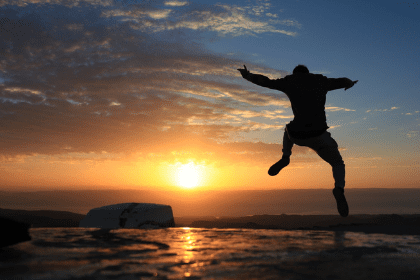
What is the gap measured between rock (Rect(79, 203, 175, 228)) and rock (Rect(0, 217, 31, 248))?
3.98 m

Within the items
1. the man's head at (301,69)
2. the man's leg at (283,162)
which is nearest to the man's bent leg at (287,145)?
the man's leg at (283,162)

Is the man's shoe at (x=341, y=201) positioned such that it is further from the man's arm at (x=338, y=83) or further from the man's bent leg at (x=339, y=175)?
the man's arm at (x=338, y=83)

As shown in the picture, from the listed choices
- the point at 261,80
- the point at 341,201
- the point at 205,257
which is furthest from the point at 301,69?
the point at 205,257

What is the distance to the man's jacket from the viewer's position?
474 cm

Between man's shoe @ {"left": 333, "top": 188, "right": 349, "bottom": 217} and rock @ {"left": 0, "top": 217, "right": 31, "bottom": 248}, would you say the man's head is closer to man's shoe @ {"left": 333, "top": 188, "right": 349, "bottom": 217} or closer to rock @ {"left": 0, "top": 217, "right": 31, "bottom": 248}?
man's shoe @ {"left": 333, "top": 188, "right": 349, "bottom": 217}

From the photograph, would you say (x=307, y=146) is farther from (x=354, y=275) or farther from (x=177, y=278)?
(x=177, y=278)

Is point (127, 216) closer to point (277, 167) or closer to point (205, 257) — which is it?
point (277, 167)

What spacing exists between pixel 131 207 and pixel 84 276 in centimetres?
535

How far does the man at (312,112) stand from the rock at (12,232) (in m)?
3.61

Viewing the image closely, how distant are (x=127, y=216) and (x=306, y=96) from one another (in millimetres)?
4101

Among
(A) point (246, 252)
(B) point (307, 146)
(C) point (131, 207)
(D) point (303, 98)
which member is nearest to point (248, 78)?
(D) point (303, 98)

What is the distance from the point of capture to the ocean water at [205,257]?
174 cm

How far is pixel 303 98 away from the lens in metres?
4.78

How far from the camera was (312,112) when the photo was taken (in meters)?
4.73
